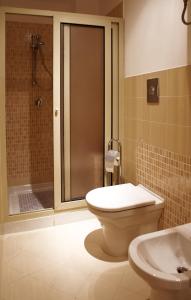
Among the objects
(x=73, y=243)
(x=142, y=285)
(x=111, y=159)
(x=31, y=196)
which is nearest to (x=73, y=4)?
(x=111, y=159)

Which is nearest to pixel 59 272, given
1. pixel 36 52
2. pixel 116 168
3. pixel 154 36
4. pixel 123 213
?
pixel 123 213

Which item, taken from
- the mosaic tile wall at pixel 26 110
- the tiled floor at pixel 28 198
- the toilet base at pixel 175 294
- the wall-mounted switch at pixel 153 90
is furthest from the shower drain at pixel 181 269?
the mosaic tile wall at pixel 26 110

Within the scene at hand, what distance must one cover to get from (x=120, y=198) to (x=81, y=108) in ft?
3.24

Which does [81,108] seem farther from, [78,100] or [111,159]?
[111,159]

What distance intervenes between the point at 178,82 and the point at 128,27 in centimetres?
99

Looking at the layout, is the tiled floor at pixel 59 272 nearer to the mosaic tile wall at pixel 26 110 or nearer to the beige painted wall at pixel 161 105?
the beige painted wall at pixel 161 105

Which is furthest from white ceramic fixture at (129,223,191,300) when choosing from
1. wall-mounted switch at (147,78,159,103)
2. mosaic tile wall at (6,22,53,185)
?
mosaic tile wall at (6,22,53,185)

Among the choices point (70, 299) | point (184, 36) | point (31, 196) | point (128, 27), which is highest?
point (128, 27)

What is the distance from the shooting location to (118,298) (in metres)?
1.83

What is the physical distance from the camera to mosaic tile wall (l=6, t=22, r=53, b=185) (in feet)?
11.5

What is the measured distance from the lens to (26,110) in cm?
362

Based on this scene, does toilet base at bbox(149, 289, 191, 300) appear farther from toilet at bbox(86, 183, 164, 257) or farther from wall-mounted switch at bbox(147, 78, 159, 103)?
wall-mounted switch at bbox(147, 78, 159, 103)

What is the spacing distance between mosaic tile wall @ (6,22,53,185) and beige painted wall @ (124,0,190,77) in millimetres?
1287

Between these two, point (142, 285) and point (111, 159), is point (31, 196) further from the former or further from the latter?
point (142, 285)
